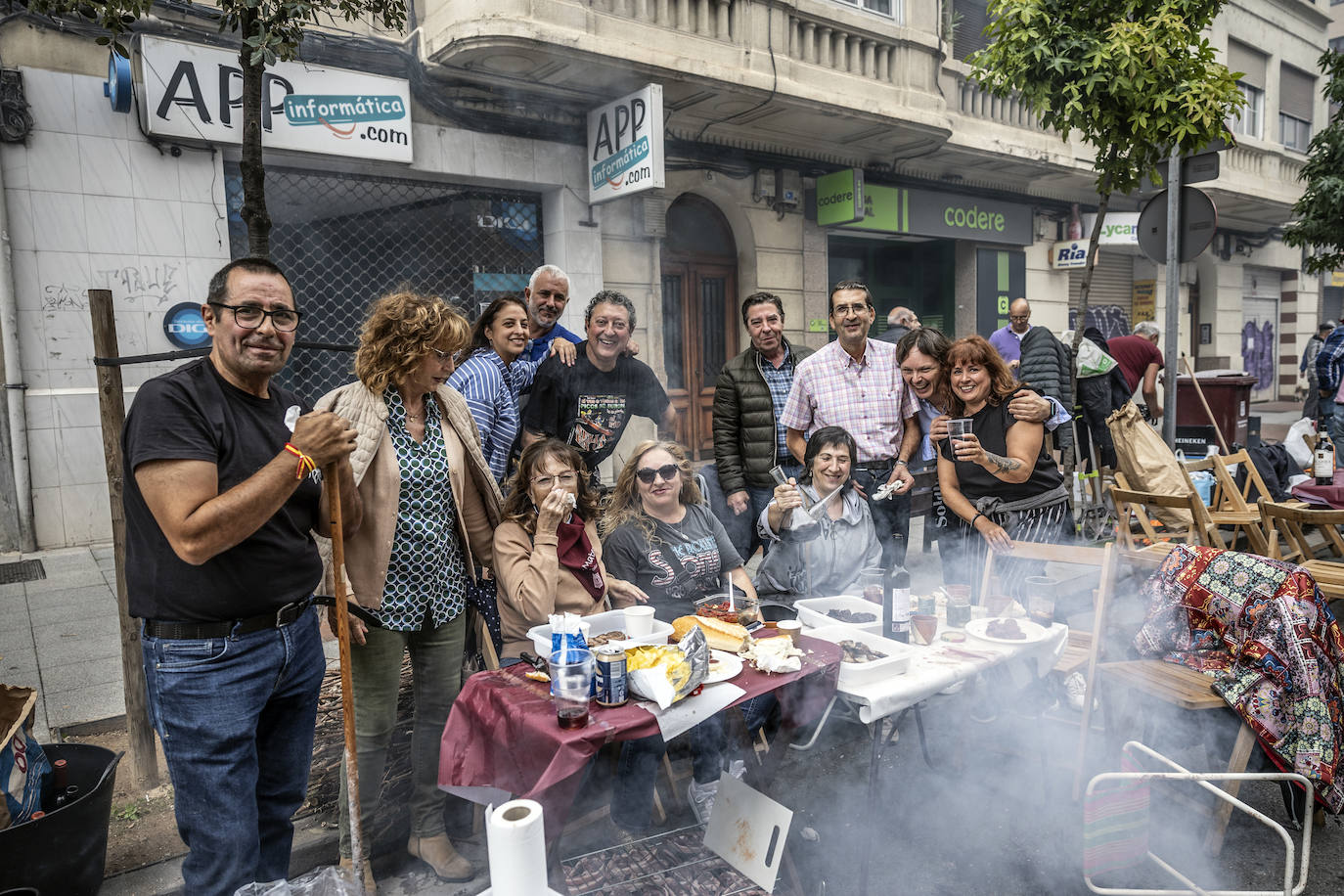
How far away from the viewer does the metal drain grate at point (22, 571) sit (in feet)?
19.2

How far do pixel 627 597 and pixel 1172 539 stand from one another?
4.36 metres

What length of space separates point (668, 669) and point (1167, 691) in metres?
2.01

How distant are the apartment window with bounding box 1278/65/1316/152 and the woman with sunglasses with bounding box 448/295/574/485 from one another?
19835mm

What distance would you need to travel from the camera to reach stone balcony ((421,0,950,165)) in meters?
7.31

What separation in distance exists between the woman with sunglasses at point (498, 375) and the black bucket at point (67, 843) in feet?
6.31

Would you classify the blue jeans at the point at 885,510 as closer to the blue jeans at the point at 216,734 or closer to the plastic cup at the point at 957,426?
the plastic cup at the point at 957,426

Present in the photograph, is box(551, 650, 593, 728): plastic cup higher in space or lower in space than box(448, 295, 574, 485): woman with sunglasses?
lower

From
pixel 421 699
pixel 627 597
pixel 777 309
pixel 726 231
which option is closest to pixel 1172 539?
pixel 777 309

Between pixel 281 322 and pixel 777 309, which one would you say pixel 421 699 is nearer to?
pixel 281 322

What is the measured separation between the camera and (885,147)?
10672 mm

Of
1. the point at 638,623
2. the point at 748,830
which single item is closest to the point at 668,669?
the point at 638,623

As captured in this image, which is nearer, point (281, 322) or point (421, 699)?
point (281, 322)

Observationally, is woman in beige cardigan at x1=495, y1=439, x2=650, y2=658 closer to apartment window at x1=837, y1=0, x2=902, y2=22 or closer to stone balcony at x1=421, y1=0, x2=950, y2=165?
stone balcony at x1=421, y1=0, x2=950, y2=165

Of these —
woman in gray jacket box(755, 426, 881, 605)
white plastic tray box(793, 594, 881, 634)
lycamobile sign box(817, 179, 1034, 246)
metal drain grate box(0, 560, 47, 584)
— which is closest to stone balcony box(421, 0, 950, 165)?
lycamobile sign box(817, 179, 1034, 246)
